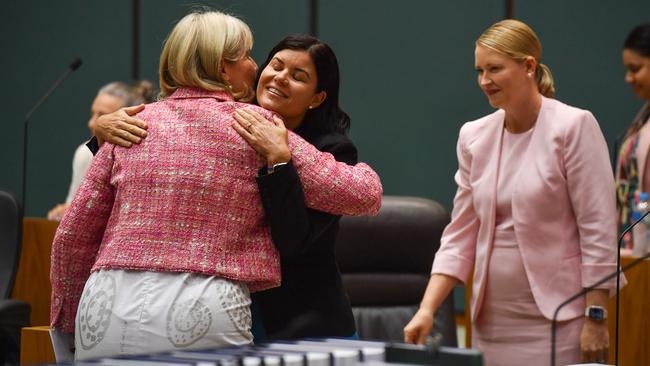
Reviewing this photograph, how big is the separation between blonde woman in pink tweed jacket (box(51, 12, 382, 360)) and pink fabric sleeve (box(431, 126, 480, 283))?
566 millimetres

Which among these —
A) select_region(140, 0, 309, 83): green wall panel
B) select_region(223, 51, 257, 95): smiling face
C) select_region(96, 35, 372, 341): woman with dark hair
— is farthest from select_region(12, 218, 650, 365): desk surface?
select_region(140, 0, 309, 83): green wall panel

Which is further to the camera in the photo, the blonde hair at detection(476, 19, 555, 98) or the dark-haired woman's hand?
the blonde hair at detection(476, 19, 555, 98)

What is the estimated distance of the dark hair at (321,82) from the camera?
2.32m

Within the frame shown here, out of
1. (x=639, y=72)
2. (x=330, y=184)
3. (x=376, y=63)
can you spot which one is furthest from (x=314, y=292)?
(x=376, y=63)

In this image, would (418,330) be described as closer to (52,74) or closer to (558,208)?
(558,208)

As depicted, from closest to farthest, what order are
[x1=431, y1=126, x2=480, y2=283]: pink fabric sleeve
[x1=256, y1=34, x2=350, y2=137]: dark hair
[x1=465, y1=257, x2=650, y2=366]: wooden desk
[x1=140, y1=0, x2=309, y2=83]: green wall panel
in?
[x1=256, y1=34, x2=350, y2=137]: dark hair < [x1=431, y1=126, x2=480, y2=283]: pink fabric sleeve < [x1=465, y1=257, x2=650, y2=366]: wooden desk < [x1=140, y1=0, x2=309, y2=83]: green wall panel

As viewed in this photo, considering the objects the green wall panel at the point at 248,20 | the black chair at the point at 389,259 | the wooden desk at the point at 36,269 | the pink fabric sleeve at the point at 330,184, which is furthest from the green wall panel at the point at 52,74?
the pink fabric sleeve at the point at 330,184

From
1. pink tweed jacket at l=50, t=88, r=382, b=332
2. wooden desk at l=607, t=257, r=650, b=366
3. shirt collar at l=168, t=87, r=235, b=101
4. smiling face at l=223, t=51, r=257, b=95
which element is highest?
smiling face at l=223, t=51, r=257, b=95

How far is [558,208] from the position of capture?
2451 millimetres

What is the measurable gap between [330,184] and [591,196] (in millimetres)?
708

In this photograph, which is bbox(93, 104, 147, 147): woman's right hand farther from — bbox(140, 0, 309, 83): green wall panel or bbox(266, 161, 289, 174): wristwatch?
bbox(140, 0, 309, 83): green wall panel

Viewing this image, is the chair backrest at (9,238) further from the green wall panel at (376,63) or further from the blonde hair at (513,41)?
the blonde hair at (513,41)

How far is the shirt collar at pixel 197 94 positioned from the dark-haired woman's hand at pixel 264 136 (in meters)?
0.09

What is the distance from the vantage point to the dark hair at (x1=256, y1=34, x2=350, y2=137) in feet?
7.61
